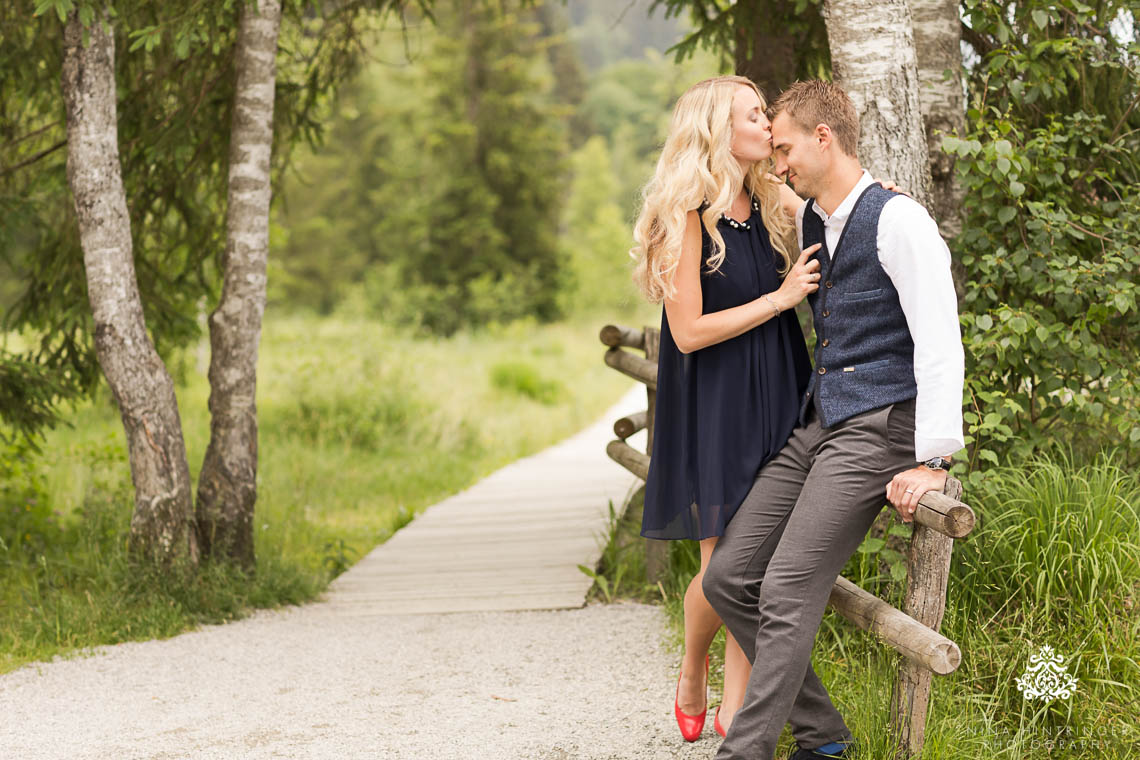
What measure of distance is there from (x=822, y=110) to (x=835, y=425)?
88 cm

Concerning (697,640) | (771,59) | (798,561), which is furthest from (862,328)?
(771,59)

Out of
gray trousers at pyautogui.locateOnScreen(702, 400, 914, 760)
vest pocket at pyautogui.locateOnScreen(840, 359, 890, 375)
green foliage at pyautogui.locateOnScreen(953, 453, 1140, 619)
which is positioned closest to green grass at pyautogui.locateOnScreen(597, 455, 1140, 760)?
green foliage at pyautogui.locateOnScreen(953, 453, 1140, 619)

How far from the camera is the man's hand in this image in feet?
8.99

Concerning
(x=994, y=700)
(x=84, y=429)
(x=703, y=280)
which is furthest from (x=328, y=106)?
(x=84, y=429)

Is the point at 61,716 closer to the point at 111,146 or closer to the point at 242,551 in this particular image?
the point at 242,551

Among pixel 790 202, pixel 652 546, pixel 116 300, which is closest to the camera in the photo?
pixel 790 202

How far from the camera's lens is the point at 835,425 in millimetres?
2916

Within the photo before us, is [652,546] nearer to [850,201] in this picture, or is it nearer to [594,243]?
[850,201]

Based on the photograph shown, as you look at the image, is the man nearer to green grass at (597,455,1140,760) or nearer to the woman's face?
the woman's face

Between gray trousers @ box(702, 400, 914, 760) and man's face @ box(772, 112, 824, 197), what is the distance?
2.21 feet

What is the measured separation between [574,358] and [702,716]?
56.4 ft

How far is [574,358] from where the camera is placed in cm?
2067

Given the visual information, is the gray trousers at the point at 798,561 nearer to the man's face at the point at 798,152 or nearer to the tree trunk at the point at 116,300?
the man's face at the point at 798,152

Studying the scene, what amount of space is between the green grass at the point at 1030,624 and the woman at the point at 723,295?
75cm
